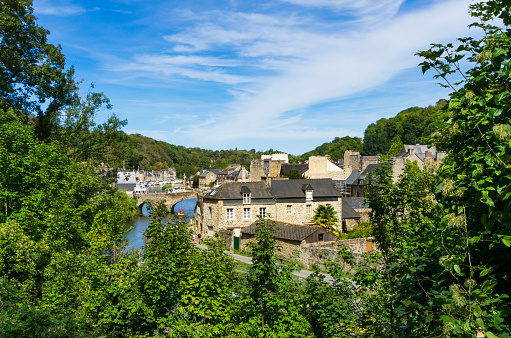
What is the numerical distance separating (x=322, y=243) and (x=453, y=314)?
21562 mm

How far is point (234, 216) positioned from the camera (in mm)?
31438

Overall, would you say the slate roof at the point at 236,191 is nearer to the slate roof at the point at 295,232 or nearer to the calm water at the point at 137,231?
the slate roof at the point at 295,232

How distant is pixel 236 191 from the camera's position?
3169 centimetres

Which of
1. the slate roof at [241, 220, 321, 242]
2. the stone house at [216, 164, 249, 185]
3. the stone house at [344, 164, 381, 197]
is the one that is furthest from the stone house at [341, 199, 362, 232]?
the stone house at [216, 164, 249, 185]

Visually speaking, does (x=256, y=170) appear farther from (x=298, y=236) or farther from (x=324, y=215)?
(x=298, y=236)

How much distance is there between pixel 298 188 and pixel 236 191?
21.3ft

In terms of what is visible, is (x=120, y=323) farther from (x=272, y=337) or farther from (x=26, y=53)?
(x=26, y=53)

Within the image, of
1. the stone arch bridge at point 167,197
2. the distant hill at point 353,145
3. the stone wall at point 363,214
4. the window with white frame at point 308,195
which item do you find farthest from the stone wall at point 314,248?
the stone arch bridge at point 167,197

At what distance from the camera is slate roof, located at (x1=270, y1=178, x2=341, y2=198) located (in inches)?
1294

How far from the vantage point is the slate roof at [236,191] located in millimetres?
31172

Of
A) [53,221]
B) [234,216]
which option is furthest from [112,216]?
[234,216]

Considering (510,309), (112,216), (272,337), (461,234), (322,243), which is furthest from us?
(322,243)

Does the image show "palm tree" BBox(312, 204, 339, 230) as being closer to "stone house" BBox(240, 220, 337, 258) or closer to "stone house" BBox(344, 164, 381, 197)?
"stone house" BBox(240, 220, 337, 258)

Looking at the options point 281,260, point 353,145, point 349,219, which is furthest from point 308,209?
point 353,145
